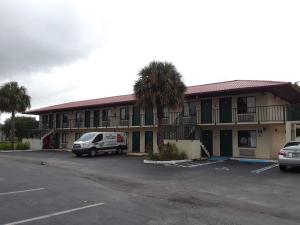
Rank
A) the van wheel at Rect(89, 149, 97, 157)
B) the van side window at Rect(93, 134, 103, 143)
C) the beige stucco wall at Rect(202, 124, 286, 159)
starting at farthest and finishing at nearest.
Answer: the van side window at Rect(93, 134, 103, 143) → the van wheel at Rect(89, 149, 97, 157) → the beige stucco wall at Rect(202, 124, 286, 159)

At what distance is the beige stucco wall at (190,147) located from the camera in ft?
71.3

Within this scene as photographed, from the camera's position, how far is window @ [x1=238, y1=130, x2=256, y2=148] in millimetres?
22484

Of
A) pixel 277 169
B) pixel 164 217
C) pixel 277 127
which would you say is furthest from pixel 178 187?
pixel 277 127

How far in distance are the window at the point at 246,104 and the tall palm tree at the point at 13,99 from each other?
961 inches

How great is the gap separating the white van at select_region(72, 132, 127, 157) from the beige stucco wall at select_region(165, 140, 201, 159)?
723cm

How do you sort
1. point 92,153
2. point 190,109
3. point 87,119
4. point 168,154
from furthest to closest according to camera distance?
1. point 87,119
2. point 92,153
3. point 190,109
4. point 168,154

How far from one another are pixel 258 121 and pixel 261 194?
11.9 metres

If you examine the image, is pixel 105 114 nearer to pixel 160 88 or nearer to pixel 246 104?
pixel 160 88

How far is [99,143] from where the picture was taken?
2666 centimetres

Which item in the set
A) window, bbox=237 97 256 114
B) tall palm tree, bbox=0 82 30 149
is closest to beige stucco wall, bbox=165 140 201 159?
window, bbox=237 97 256 114

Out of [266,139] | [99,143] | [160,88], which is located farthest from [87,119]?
[266,139]

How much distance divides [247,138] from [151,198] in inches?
602

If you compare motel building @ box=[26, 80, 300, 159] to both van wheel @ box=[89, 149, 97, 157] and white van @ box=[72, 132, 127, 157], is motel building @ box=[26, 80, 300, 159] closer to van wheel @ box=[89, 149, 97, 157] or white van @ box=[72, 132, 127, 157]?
white van @ box=[72, 132, 127, 157]

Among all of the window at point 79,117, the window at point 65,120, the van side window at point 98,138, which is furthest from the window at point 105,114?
the window at point 65,120
